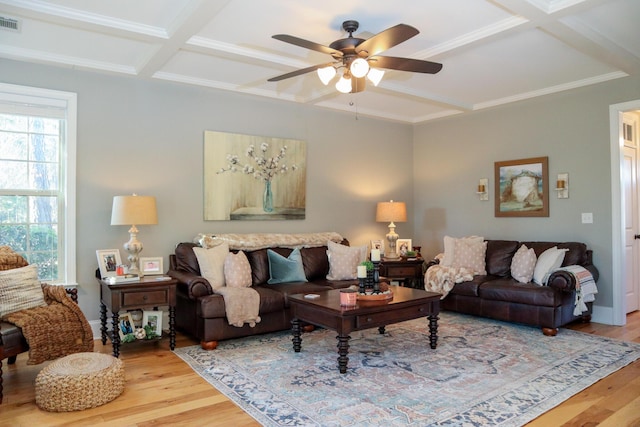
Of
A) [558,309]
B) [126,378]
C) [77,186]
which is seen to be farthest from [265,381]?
[558,309]

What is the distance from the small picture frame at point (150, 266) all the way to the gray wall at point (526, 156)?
13.1ft

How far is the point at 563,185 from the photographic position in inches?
208

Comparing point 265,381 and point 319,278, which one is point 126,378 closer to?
point 265,381

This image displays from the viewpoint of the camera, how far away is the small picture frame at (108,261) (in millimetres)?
4215

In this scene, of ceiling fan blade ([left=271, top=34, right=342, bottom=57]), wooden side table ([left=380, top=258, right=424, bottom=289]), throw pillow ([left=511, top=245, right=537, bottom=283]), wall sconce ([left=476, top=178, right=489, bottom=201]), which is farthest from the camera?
wall sconce ([left=476, top=178, right=489, bottom=201])

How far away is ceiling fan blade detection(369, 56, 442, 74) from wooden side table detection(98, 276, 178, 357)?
8.31 feet

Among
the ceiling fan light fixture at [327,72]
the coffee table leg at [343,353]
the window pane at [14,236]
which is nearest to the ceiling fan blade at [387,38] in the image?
the ceiling fan light fixture at [327,72]

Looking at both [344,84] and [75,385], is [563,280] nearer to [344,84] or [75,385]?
[344,84]

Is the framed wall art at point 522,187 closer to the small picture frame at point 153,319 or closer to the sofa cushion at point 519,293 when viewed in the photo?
the sofa cushion at point 519,293

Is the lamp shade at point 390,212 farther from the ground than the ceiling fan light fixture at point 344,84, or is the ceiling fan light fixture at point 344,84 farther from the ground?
the ceiling fan light fixture at point 344,84

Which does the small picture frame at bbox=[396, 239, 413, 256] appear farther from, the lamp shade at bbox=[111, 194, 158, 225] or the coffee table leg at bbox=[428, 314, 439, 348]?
the lamp shade at bbox=[111, 194, 158, 225]

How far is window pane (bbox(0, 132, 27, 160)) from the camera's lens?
4090 millimetres

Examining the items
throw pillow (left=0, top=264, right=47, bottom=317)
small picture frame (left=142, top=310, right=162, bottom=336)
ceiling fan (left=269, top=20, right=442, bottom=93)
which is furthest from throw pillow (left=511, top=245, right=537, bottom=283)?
throw pillow (left=0, top=264, right=47, bottom=317)

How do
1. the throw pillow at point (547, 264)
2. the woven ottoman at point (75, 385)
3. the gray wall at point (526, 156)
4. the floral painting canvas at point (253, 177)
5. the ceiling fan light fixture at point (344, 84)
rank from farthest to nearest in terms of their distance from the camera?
the floral painting canvas at point (253, 177) < the gray wall at point (526, 156) < the throw pillow at point (547, 264) < the ceiling fan light fixture at point (344, 84) < the woven ottoman at point (75, 385)
